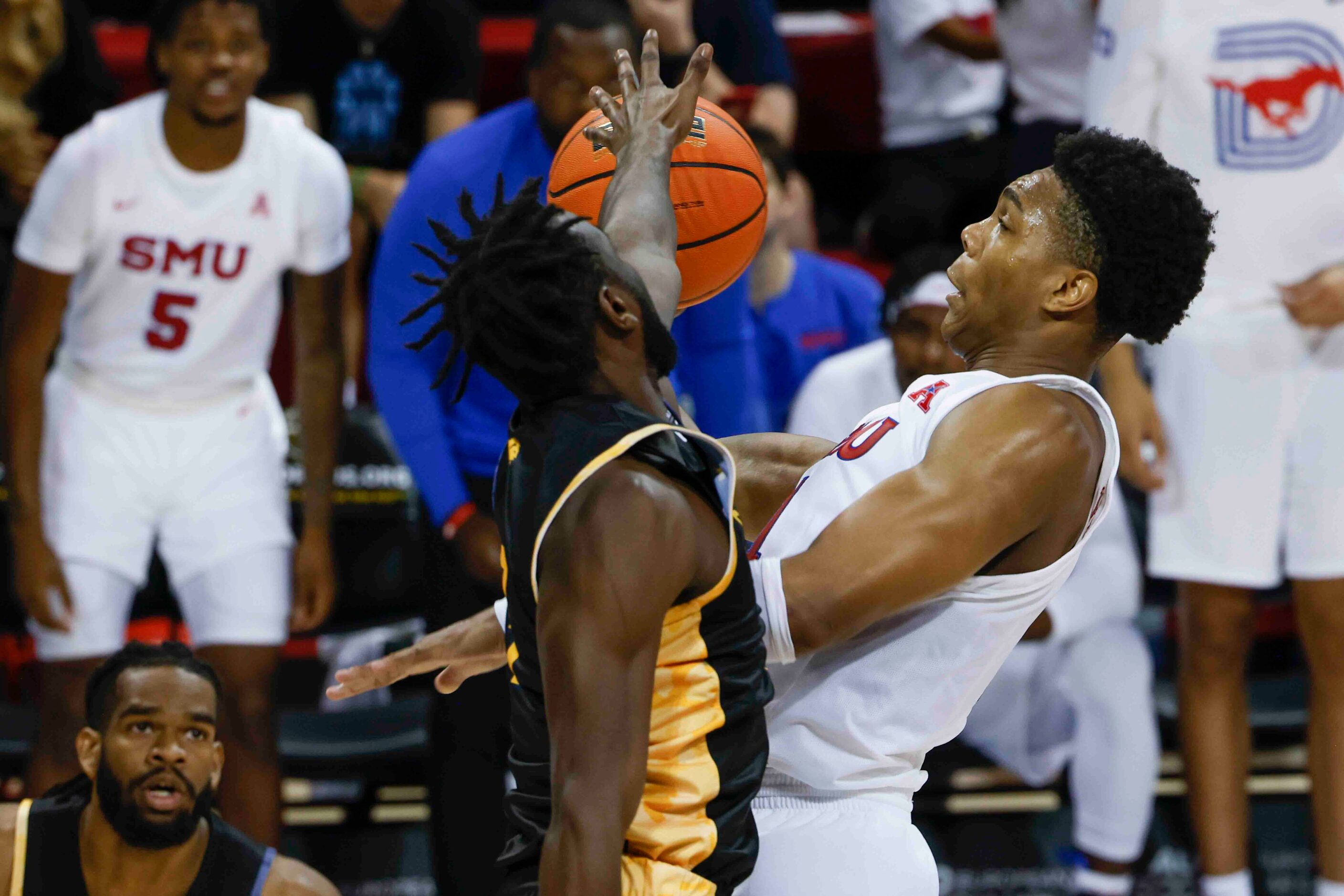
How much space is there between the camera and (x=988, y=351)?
2445mm

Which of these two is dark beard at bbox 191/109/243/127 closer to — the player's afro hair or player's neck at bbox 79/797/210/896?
player's neck at bbox 79/797/210/896

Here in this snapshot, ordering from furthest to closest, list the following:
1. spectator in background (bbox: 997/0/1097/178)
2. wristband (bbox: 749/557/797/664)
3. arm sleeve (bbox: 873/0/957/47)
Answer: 1. arm sleeve (bbox: 873/0/957/47)
2. spectator in background (bbox: 997/0/1097/178)
3. wristband (bbox: 749/557/797/664)

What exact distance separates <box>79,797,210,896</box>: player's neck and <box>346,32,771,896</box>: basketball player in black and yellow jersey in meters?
1.37

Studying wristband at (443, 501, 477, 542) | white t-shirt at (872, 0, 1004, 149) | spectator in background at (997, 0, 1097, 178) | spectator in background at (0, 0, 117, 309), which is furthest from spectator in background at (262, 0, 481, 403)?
spectator in background at (997, 0, 1097, 178)

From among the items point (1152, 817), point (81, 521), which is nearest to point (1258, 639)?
point (1152, 817)

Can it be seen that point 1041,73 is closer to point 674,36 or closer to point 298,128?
point 674,36

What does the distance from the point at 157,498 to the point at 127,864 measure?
110 cm

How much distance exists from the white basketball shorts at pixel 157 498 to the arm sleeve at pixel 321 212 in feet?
1.45

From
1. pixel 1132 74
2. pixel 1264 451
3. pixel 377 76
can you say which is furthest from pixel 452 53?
pixel 1264 451

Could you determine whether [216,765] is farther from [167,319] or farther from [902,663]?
[902,663]

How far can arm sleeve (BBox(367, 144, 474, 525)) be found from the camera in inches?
149

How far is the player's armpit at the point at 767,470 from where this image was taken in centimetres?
258

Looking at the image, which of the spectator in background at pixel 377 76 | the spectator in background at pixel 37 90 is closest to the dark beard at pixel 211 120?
the spectator in background at pixel 37 90

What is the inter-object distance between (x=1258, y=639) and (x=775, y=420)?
1.47m
